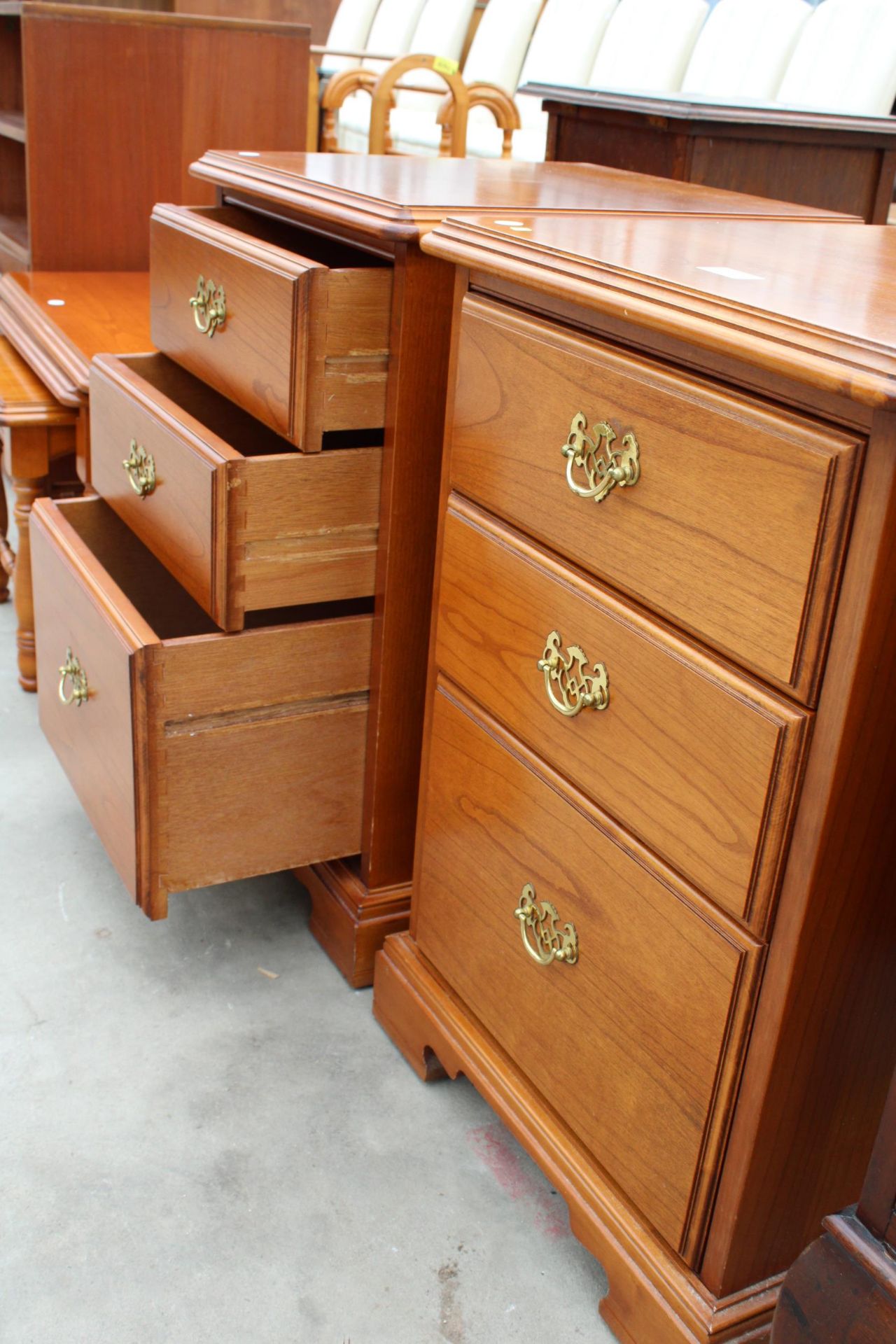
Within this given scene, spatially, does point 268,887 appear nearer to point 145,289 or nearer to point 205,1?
point 145,289

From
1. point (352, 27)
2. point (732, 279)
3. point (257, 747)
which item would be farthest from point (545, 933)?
point (352, 27)

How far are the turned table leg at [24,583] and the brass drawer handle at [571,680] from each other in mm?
1052

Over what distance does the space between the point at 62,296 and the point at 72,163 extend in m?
0.37

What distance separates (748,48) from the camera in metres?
3.83

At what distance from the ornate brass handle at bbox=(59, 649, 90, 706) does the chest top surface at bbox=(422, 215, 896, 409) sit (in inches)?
22.5

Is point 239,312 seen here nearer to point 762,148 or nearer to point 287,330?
point 287,330

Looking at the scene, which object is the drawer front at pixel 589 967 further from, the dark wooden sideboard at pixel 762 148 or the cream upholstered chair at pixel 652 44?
the cream upholstered chair at pixel 652 44

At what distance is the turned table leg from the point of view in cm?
177

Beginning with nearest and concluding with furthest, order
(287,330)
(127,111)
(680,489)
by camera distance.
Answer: (680,489)
(287,330)
(127,111)

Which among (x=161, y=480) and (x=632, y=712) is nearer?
(x=632, y=712)

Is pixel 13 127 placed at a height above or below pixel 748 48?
below

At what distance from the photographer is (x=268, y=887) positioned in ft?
4.89

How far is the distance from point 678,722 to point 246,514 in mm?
476

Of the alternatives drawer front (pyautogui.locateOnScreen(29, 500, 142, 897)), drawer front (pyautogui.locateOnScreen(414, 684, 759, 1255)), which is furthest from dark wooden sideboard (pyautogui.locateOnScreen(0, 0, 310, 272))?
drawer front (pyautogui.locateOnScreen(414, 684, 759, 1255))
